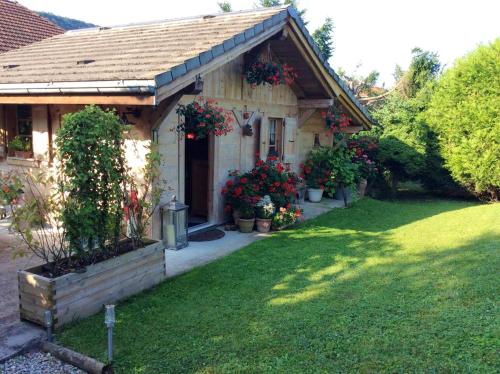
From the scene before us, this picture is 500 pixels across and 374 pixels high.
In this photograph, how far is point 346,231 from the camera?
340 inches

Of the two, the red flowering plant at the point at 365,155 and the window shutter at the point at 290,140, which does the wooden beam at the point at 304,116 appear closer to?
the window shutter at the point at 290,140

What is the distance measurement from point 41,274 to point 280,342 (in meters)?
2.52

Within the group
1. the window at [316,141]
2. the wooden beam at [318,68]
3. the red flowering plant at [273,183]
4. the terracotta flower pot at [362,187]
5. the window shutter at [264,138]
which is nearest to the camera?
the wooden beam at [318,68]

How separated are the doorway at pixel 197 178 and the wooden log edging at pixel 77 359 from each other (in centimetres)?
532

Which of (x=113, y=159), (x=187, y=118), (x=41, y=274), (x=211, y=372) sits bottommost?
(x=211, y=372)

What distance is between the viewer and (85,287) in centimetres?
452

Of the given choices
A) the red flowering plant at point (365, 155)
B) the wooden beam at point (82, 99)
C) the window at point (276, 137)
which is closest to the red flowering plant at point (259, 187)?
the window at point (276, 137)

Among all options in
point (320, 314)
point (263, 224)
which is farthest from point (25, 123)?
point (320, 314)

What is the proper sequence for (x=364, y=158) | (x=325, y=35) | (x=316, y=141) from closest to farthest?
1. (x=316, y=141)
2. (x=364, y=158)
3. (x=325, y=35)

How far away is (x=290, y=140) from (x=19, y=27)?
992 centimetres

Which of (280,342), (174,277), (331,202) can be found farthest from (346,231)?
(280,342)

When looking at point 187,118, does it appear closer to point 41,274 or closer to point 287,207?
point 287,207

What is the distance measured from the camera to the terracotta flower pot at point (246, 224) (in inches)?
329

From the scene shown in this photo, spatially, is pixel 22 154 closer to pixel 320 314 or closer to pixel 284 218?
pixel 284 218
